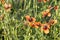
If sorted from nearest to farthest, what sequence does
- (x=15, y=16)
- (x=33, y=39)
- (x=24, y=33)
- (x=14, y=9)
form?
(x=33, y=39) → (x=24, y=33) → (x=15, y=16) → (x=14, y=9)

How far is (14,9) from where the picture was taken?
257cm

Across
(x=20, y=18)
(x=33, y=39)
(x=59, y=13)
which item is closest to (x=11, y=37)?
(x=33, y=39)

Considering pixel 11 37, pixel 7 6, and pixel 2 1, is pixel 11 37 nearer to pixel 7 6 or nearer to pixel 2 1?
pixel 7 6

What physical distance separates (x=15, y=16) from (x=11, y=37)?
1.08 feet

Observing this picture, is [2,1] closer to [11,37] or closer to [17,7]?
[17,7]

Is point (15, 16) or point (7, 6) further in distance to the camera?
point (15, 16)

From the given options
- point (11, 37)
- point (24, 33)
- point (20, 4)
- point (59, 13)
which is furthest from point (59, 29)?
point (20, 4)

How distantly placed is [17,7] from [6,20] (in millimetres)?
536

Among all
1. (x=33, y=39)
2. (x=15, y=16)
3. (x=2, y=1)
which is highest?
(x=2, y=1)

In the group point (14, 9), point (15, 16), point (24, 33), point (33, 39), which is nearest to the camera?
point (33, 39)

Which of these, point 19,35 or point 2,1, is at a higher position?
point 2,1

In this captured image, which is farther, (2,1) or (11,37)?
(2,1)

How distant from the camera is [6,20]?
219cm

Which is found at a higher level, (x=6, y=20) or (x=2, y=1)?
(x=2, y=1)
